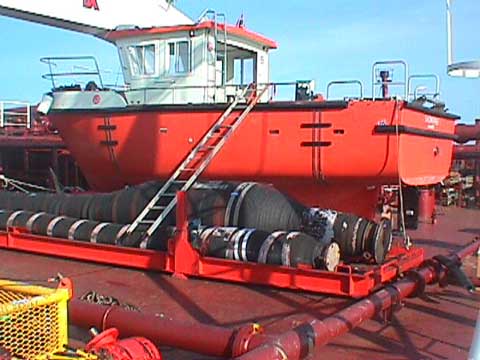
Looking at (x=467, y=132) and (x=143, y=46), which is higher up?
(x=143, y=46)

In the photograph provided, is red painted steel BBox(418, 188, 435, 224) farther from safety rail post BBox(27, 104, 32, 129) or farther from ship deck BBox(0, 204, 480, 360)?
safety rail post BBox(27, 104, 32, 129)

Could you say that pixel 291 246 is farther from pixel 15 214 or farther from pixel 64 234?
pixel 15 214

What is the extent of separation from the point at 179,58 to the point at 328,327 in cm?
638

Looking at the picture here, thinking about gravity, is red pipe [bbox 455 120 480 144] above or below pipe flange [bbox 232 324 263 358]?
above

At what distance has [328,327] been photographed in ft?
11.1

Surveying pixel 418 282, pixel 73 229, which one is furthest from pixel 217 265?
pixel 73 229

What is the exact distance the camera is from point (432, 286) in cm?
588

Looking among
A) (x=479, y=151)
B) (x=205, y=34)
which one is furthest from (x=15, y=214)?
(x=479, y=151)

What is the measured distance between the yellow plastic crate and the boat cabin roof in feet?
22.2

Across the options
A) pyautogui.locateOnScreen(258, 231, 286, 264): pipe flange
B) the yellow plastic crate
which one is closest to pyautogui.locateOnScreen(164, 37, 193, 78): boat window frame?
pyautogui.locateOnScreen(258, 231, 286, 264): pipe flange

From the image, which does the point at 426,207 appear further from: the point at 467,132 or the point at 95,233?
the point at 95,233

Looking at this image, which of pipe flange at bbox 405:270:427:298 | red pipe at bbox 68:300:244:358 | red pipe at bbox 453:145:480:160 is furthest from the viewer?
red pipe at bbox 453:145:480:160

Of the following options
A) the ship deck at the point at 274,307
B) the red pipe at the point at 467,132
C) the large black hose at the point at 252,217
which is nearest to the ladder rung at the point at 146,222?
the large black hose at the point at 252,217

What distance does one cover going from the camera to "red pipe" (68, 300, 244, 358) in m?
3.24
